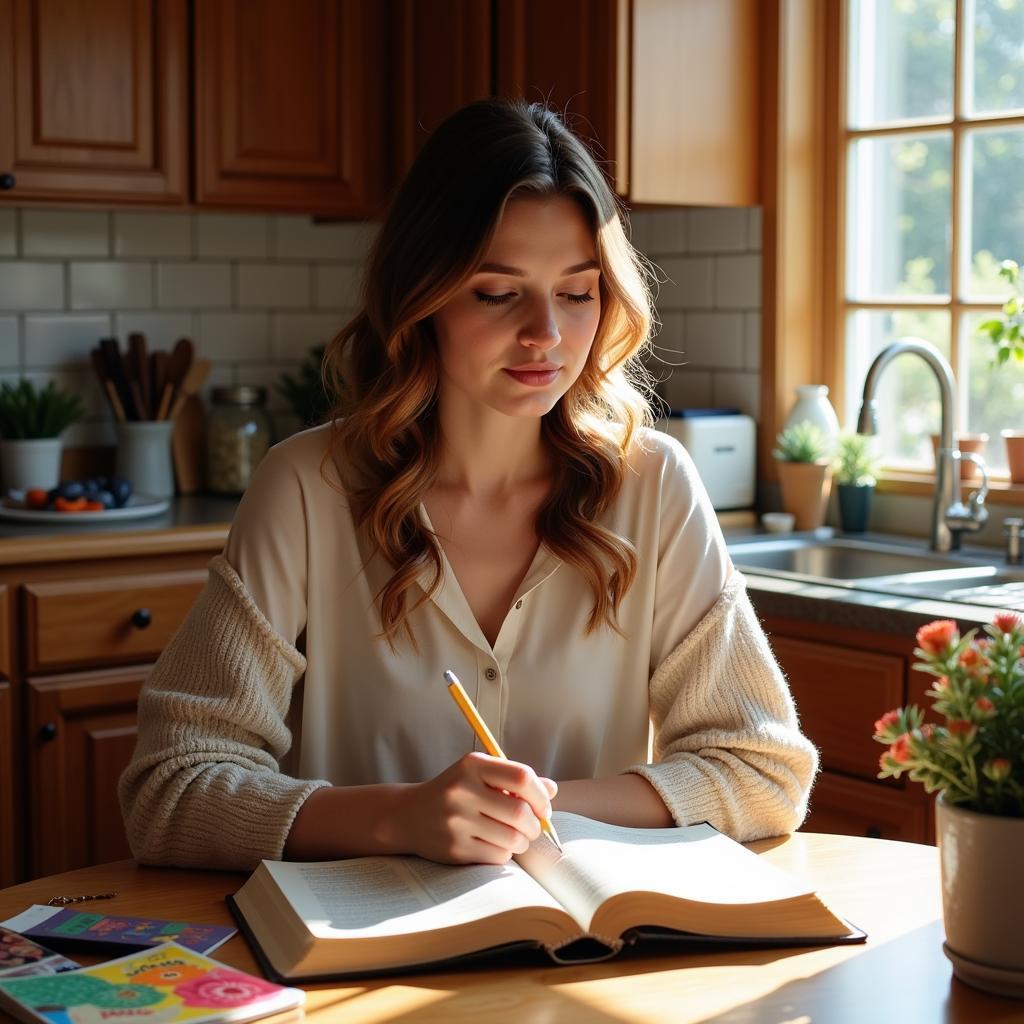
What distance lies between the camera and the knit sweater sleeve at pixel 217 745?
1.46m

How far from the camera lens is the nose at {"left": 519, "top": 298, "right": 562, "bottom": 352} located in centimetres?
161

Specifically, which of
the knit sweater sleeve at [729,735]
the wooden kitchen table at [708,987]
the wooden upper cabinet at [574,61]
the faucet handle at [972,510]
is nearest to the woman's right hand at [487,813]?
the wooden kitchen table at [708,987]

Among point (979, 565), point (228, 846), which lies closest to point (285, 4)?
point (979, 565)

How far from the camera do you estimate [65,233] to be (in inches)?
140

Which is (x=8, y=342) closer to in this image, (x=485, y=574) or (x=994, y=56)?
(x=485, y=574)

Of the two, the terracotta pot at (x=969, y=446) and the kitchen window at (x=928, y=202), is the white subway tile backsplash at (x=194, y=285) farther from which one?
the terracotta pot at (x=969, y=446)

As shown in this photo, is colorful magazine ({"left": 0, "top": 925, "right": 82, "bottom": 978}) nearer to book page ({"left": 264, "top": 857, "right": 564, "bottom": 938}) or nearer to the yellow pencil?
book page ({"left": 264, "top": 857, "right": 564, "bottom": 938})

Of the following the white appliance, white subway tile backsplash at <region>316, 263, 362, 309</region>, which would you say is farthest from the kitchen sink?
white subway tile backsplash at <region>316, 263, 362, 309</region>

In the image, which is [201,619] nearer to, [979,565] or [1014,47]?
[979,565]

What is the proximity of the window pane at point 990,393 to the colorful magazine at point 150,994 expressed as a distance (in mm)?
2330

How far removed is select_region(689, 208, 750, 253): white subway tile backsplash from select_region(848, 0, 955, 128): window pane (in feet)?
1.06

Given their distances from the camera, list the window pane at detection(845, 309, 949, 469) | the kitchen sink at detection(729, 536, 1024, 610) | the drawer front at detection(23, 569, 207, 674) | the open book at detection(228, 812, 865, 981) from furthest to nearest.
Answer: the window pane at detection(845, 309, 949, 469), the drawer front at detection(23, 569, 207, 674), the kitchen sink at detection(729, 536, 1024, 610), the open book at detection(228, 812, 865, 981)

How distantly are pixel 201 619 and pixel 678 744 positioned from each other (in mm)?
528

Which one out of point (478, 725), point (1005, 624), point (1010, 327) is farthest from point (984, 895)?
point (1010, 327)
